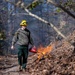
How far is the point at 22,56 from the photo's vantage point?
37.9 ft

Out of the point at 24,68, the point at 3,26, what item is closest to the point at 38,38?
the point at 3,26

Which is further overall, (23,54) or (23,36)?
(23,54)

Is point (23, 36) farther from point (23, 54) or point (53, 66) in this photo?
point (53, 66)

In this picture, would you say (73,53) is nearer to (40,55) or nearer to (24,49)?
(40,55)

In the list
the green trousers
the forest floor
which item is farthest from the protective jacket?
the forest floor

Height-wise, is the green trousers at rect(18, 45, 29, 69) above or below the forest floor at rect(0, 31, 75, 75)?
above

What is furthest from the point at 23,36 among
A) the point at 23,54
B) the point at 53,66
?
the point at 53,66

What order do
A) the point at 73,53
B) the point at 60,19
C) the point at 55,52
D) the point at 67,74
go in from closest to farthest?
the point at 67,74 → the point at 73,53 → the point at 55,52 → the point at 60,19

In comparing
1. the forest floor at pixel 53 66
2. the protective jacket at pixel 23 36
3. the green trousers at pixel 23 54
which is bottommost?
the forest floor at pixel 53 66

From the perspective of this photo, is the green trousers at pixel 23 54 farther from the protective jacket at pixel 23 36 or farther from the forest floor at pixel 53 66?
the forest floor at pixel 53 66

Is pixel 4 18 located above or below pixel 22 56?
below

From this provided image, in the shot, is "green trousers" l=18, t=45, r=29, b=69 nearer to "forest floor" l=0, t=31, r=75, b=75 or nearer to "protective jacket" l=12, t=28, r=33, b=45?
"protective jacket" l=12, t=28, r=33, b=45

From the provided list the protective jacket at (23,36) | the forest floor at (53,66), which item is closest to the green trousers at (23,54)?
the protective jacket at (23,36)

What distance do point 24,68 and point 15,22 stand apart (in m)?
21.2
